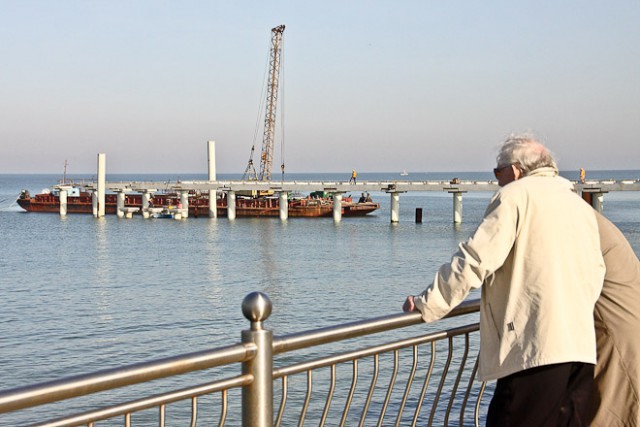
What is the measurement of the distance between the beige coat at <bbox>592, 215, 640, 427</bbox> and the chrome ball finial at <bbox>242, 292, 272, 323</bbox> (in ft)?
5.61

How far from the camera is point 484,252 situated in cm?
396

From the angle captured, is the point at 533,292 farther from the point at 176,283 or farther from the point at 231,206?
the point at 231,206

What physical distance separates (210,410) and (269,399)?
13.4 meters

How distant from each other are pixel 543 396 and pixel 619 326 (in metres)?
0.62

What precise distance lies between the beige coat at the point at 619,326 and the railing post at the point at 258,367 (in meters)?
1.69

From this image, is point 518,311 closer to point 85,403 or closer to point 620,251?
point 620,251

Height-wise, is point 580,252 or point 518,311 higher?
point 580,252

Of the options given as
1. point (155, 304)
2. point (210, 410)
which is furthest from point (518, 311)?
point (155, 304)

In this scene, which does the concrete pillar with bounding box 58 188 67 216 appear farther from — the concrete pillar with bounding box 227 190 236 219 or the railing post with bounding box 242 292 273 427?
the railing post with bounding box 242 292 273 427

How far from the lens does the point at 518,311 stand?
159 inches

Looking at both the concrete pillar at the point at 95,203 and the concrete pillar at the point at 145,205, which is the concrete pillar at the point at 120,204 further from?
the concrete pillar at the point at 95,203

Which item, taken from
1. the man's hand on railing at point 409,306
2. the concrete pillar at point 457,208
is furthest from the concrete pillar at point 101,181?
the man's hand on railing at point 409,306

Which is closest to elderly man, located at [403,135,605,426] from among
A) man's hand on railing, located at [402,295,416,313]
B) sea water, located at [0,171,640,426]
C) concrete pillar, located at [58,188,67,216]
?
man's hand on railing, located at [402,295,416,313]

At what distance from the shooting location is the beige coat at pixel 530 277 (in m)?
3.98
